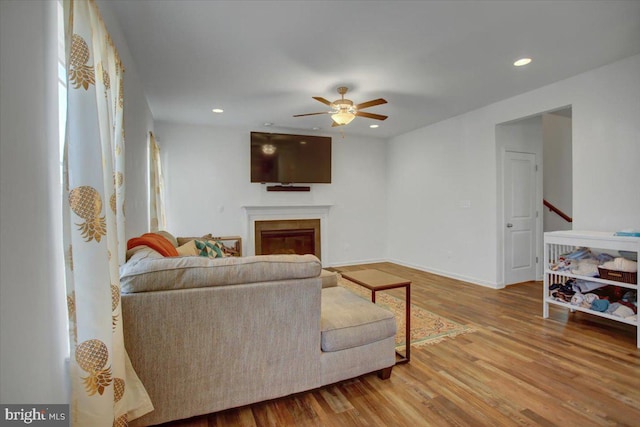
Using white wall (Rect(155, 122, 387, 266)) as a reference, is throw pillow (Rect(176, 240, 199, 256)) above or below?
below

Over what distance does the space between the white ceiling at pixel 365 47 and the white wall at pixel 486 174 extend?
0.26 m

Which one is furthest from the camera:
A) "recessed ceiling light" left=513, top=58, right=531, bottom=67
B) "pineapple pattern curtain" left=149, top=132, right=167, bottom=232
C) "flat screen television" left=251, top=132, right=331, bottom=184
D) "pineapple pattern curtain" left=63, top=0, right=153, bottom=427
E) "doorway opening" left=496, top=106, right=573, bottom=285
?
"flat screen television" left=251, top=132, right=331, bottom=184

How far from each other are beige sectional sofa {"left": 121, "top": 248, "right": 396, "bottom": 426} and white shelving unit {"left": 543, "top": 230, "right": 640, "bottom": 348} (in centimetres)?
247

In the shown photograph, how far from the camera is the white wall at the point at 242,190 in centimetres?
523

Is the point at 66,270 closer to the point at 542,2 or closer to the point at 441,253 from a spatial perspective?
the point at 542,2

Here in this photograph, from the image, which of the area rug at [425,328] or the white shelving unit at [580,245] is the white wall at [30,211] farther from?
the white shelving unit at [580,245]

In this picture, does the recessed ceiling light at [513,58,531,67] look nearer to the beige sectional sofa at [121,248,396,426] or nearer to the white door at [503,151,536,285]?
the white door at [503,151,536,285]

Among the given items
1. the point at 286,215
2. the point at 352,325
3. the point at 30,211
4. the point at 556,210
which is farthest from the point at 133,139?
the point at 556,210

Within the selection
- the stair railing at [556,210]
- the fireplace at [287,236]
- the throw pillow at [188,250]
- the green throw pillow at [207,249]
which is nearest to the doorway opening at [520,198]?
the stair railing at [556,210]

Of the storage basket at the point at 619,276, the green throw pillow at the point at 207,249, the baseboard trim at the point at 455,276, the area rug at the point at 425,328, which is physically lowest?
the area rug at the point at 425,328

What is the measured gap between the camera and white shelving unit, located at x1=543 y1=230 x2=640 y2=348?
2.69 m

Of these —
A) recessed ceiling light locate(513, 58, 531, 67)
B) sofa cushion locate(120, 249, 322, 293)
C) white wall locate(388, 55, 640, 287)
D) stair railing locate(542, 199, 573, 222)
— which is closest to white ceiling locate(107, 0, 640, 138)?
recessed ceiling light locate(513, 58, 531, 67)

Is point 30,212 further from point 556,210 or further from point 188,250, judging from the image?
point 556,210

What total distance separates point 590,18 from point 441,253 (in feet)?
12.2
